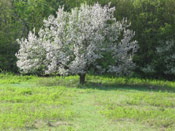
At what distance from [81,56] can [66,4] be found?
1145cm

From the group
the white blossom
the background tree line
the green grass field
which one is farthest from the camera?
the background tree line

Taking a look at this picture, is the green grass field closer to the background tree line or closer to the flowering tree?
the flowering tree

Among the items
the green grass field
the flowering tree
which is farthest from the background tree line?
the green grass field

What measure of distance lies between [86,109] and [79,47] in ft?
18.5

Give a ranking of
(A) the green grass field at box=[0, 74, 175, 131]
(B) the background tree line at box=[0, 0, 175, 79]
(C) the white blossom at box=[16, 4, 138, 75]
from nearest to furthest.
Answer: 1. (A) the green grass field at box=[0, 74, 175, 131]
2. (C) the white blossom at box=[16, 4, 138, 75]
3. (B) the background tree line at box=[0, 0, 175, 79]

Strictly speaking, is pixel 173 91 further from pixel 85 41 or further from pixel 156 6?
pixel 156 6

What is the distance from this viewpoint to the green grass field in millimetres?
8688

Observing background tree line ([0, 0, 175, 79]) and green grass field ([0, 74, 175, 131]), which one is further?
background tree line ([0, 0, 175, 79])

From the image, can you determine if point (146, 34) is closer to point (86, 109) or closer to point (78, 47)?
point (78, 47)

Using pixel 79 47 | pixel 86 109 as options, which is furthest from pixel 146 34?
pixel 86 109

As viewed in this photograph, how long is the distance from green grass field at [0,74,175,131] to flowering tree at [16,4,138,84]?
1.11m

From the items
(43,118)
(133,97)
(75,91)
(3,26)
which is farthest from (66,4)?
(43,118)

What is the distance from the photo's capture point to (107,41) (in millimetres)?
16781

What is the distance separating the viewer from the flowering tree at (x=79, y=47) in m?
15.7
